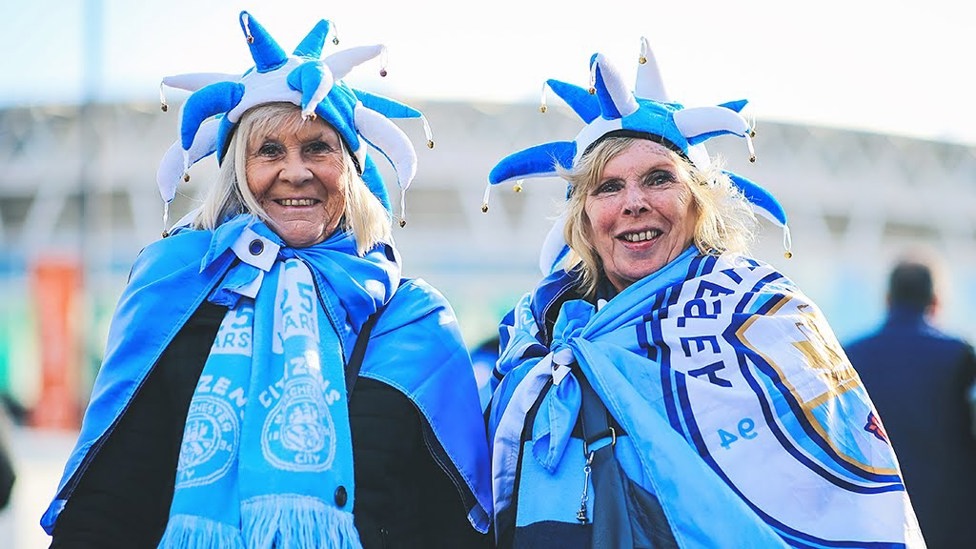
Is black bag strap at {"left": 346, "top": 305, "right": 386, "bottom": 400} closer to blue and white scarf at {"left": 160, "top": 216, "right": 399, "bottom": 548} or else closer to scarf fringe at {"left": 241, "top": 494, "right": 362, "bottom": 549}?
blue and white scarf at {"left": 160, "top": 216, "right": 399, "bottom": 548}

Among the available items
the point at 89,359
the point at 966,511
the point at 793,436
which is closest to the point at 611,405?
the point at 793,436

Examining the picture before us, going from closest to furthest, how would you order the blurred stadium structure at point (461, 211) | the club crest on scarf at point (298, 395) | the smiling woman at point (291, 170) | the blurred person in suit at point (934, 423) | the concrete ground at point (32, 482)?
the club crest on scarf at point (298, 395)
the smiling woman at point (291, 170)
the blurred person in suit at point (934, 423)
the concrete ground at point (32, 482)
the blurred stadium structure at point (461, 211)

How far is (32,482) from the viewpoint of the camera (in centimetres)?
1055

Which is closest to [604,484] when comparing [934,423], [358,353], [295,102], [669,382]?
[669,382]

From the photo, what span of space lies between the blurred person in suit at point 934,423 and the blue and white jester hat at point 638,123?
1.60m

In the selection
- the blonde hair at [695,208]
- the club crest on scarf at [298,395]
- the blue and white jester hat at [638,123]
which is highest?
the blue and white jester hat at [638,123]

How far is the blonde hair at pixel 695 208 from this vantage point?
3287mm

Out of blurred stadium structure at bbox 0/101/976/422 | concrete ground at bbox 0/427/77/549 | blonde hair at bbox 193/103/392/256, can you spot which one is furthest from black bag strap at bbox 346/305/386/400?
blurred stadium structure at bbox 0/101/976/422

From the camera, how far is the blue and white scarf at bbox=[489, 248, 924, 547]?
9.20 ft

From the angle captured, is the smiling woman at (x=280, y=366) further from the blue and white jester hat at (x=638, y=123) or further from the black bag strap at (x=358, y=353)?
the blue and white jester hat at (x=638, y=123)

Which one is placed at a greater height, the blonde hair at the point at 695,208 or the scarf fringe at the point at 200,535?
the blonde hair at the point at 695,208

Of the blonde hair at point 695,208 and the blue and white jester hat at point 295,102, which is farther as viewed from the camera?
the blonde hair at point 695,208

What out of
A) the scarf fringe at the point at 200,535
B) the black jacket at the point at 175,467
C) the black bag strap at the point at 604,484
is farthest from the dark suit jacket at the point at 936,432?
the scarf fringe at the point at 200,535

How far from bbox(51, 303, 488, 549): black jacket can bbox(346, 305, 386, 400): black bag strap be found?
2 centimetres
